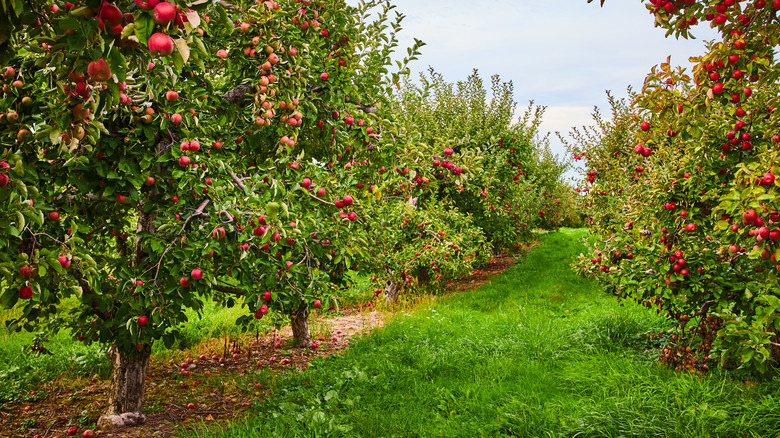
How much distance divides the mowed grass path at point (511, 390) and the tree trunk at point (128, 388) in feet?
3.48

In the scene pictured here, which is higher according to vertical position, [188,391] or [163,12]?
[163,12]

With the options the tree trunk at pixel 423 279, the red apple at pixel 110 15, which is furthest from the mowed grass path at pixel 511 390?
the tree trunk at pixel 423 279

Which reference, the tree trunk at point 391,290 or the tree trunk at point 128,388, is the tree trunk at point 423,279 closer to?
the tree trunk at point 391,290

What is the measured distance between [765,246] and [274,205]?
2811 millimetres

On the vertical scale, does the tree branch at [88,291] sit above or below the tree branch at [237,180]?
below

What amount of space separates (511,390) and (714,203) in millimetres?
2654

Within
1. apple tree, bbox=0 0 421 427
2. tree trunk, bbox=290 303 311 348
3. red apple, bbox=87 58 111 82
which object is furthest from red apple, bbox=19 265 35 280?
tree trunk, bbox=290 303 311 348

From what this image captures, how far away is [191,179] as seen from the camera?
10.9 feet

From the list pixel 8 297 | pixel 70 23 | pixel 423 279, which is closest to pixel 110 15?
pixel 70 23

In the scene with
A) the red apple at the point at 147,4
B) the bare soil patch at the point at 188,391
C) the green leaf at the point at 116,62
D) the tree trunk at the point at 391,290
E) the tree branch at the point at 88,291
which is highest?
the red apple at the point at 147,4

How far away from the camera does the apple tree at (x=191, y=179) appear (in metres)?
2.79

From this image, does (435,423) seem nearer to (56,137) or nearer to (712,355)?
(712,355)

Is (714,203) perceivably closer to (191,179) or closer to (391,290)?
(191,179)

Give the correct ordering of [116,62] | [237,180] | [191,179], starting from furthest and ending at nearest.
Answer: [237,180]
[191,179]
[116,62]
